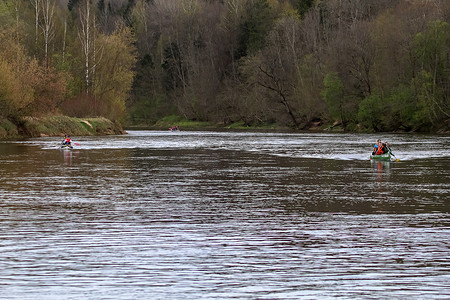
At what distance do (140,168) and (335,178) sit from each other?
10782mm

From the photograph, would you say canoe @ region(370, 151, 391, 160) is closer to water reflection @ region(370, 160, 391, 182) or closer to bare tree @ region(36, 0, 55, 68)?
water reflection @ region(370, 160, 391, 182)

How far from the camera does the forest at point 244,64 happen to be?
90000 mm

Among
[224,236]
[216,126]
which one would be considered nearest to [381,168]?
[224,236]

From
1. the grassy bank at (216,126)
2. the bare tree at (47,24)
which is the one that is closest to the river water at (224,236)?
the bare tree at (47,24)

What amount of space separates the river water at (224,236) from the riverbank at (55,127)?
4698 cm

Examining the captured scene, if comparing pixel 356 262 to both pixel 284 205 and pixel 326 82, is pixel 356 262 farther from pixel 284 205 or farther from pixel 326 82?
pixel 326 82

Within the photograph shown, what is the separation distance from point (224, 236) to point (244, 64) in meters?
132

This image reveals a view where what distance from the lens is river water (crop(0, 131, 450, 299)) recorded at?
1134 cm

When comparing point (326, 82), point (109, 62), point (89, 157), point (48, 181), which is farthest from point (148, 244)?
point (326, 82)

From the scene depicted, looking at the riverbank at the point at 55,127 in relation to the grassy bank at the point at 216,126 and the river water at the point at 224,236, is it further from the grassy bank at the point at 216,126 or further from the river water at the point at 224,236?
the river water at the point at 224,236

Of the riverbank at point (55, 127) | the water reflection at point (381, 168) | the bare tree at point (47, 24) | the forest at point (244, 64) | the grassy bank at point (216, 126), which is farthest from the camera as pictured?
the grassy bank at point (216, 126)

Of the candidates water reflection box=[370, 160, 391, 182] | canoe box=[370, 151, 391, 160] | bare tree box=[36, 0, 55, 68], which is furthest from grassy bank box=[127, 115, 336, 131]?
water reflection box=[370, 160, 391, 182]

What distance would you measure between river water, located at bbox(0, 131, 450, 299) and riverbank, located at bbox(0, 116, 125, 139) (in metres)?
47.0

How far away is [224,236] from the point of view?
1576cm
